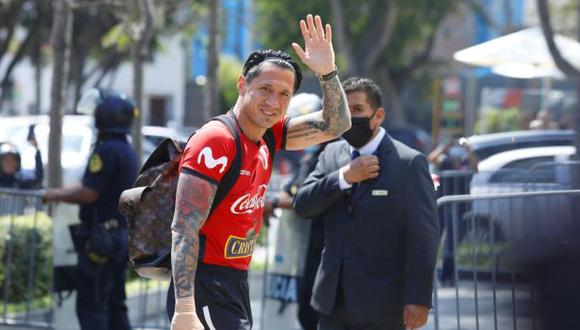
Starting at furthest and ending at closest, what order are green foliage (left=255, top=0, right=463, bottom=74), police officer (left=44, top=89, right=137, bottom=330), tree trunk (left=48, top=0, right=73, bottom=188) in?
1. green foliage (left=255, top=0, right=463, bottom=74)
2. tree trunk (left=48, top=0, right=73, bottom=188)
3. police officer (left=44, top=89, right=137, bottom=330)

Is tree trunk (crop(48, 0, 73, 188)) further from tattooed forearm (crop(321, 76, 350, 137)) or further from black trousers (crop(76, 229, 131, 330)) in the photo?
tattooed forearm (crop(321, 76, 350, 137))

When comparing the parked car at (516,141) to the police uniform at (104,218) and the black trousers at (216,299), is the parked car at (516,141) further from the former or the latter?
the black trousers at (216,299)

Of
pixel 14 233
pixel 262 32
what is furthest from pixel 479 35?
pixel 14 233

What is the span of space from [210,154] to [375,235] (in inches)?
58.6

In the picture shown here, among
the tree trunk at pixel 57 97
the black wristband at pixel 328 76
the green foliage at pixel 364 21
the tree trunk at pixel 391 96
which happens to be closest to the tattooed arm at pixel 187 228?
the black wristband at pixel 328 76

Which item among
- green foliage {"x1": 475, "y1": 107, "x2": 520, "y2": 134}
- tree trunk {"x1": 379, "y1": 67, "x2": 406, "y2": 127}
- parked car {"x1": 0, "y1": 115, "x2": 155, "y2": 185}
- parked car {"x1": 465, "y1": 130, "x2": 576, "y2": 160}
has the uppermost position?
tree trunk {"x1": 379, "y1": 67, "x2": 406, "y2": 127}

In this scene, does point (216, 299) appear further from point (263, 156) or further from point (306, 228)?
point (306, 228)

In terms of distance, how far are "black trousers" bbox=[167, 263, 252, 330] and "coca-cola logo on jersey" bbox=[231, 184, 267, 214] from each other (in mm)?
242

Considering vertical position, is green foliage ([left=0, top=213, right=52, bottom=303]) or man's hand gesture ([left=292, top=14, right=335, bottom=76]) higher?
man's hand gesture ([left=292, top=14, right=335, bottom=76])

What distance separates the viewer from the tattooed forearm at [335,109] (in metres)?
4.71

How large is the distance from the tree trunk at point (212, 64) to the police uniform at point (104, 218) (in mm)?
5673

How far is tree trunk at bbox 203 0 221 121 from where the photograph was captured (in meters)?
13.1

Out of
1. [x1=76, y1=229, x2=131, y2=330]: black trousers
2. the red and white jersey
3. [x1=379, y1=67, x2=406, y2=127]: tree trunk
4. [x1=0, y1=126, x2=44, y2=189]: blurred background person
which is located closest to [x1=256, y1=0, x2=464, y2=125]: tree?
[x1=379, y1=67, x2=406, y2=127]: tree trunk

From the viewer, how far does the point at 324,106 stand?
479 centimetres
